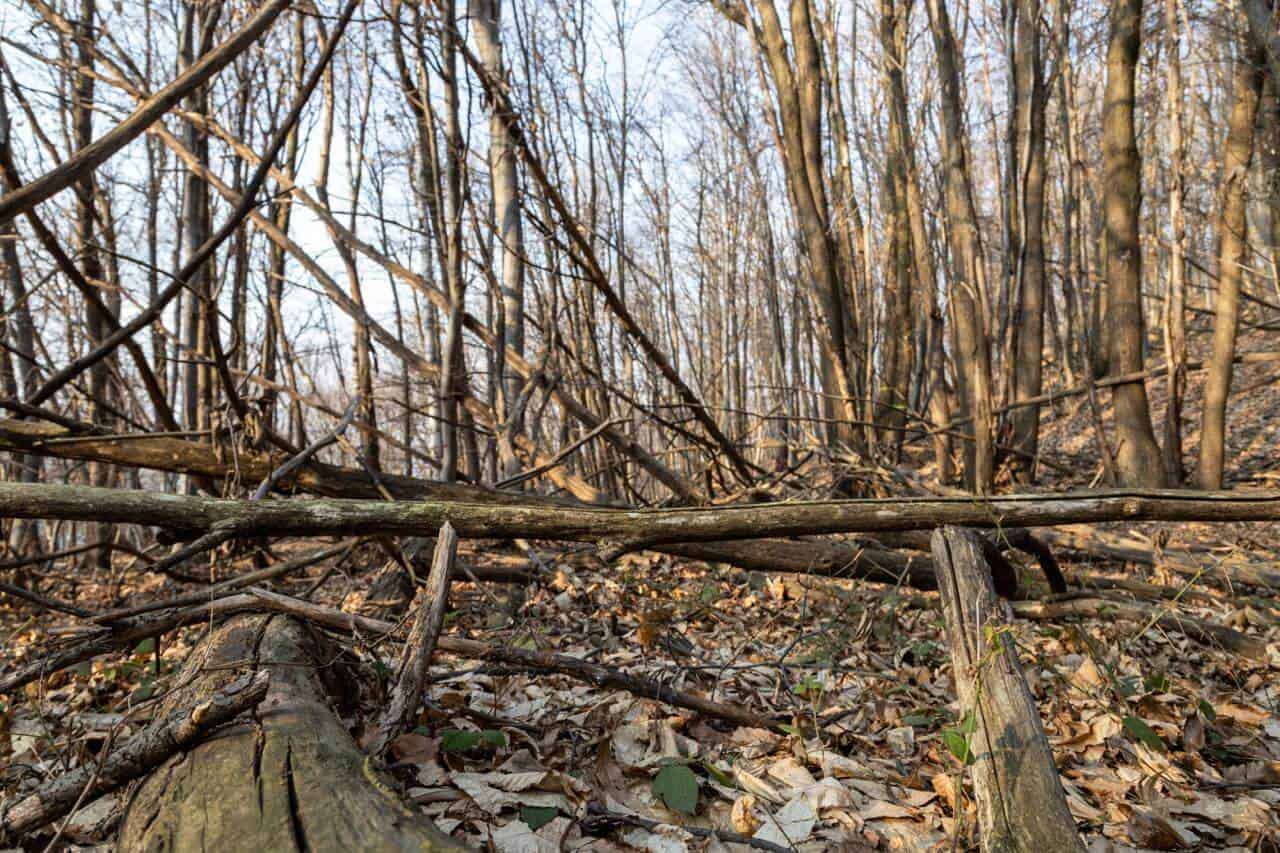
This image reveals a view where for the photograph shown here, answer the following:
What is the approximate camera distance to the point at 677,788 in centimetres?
185

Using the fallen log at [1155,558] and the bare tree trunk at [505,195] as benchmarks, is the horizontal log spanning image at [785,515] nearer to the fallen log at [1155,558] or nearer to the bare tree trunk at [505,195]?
the fallen log at [1155,558]

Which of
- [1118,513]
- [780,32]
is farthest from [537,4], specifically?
[1118,513]

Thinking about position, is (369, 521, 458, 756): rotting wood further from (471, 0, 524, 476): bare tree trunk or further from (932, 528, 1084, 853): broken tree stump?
(471, 0, 524, 476): bare tree trunk

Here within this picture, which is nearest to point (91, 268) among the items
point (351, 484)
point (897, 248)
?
point (351, 484)

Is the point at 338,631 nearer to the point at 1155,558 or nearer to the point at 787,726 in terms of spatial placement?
the point at 787,726

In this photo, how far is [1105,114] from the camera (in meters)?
5.94

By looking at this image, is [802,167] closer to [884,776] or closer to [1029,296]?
[1029,296]

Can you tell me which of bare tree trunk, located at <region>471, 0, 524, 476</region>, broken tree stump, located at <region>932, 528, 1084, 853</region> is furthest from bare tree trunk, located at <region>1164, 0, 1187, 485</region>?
bare tree trunk, located at <region>471, 0, 524, 476</region>

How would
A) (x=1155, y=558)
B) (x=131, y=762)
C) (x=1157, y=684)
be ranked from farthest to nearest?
(x=1155, y=558) → (x=1157, y=684) → (x=131, y=762)

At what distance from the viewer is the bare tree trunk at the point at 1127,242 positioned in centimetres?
577

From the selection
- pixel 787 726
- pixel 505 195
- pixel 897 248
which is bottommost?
pixel 787 726

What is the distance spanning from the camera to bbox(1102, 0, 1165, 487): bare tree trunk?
5770mm

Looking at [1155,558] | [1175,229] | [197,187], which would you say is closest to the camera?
[1155,558]

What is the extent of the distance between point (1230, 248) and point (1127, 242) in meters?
0.65
